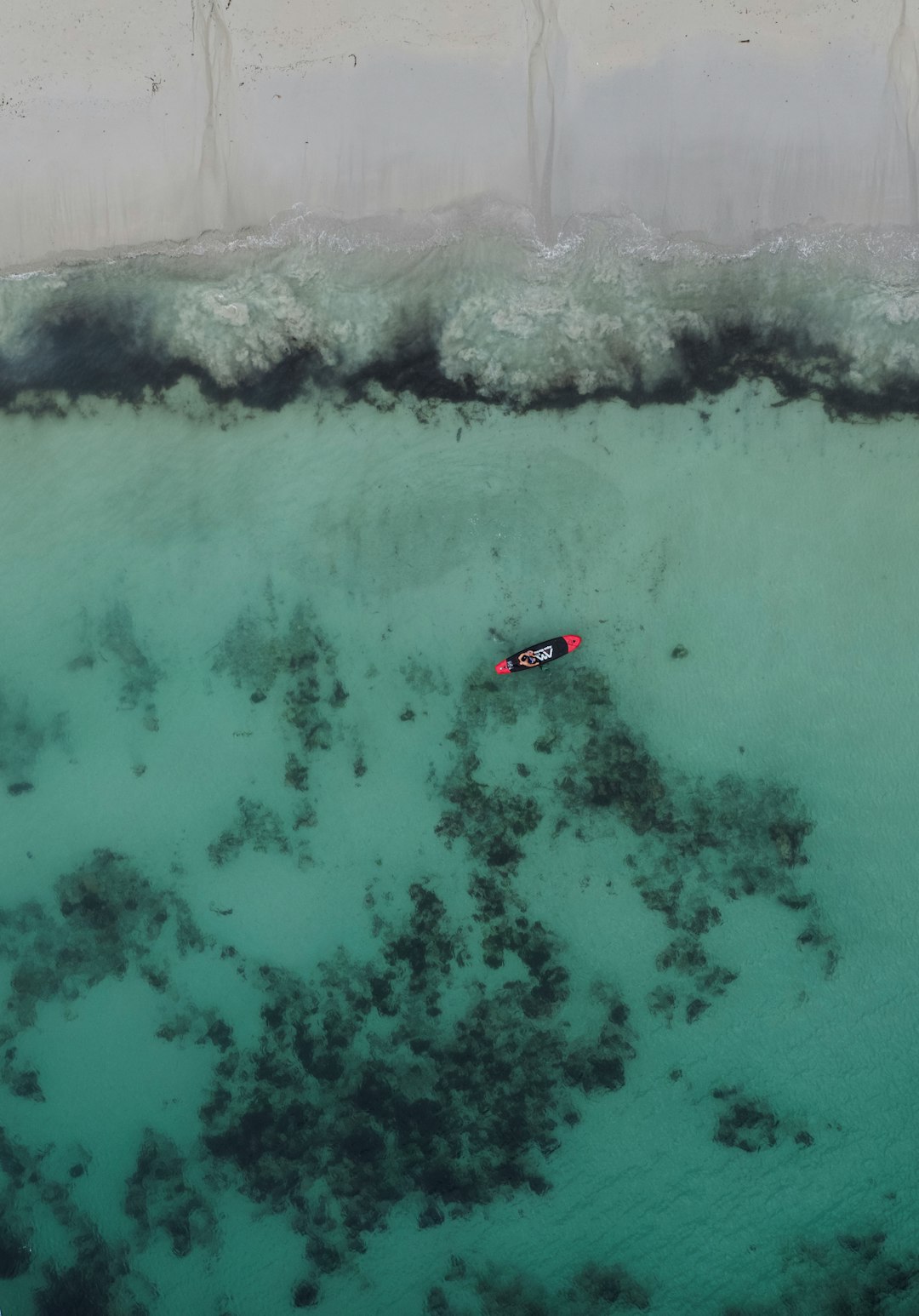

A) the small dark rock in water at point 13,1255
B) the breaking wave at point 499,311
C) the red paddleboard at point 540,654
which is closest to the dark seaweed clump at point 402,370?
the breaking wave at point 499,311

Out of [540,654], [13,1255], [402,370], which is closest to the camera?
[540,654]

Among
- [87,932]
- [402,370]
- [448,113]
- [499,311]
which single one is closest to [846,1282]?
[87,932]

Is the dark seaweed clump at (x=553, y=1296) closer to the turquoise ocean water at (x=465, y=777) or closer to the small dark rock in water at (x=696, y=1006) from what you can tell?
the turquoise ocean water at (x=465, y=777)

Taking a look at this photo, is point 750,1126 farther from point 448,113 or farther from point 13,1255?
point 448,113

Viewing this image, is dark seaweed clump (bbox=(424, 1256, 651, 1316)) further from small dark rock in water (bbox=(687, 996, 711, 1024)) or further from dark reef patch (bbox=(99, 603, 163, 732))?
dark reef patch (bbox=(99, 603, 163, 732))

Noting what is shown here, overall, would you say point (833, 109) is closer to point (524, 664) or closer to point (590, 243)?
point (590, 243)

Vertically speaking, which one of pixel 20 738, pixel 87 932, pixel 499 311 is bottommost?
pixel 87 932
